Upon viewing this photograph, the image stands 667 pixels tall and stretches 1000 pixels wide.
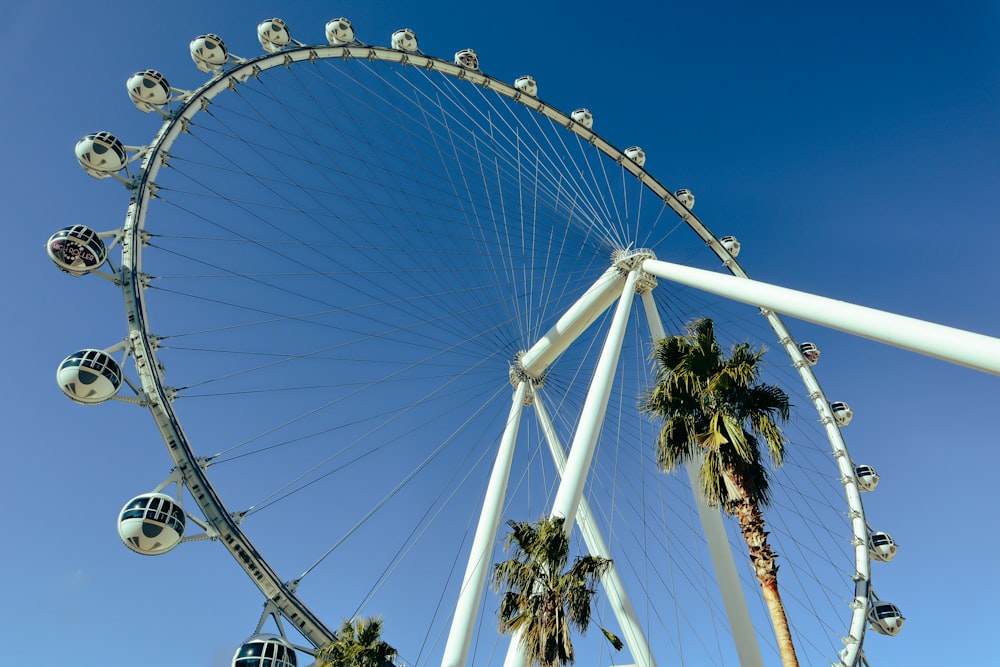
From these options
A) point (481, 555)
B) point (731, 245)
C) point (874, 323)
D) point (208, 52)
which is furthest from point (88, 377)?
point (731, 245)

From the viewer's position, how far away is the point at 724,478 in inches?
510

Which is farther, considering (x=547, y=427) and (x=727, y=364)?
(x=547, y=427)

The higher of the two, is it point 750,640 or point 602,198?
point 602,198

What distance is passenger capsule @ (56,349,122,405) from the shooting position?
56.9ft

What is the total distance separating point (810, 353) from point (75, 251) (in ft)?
116

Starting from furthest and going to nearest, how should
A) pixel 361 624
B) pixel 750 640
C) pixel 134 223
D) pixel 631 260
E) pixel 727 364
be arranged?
pixel 631 260, pixel 134 223, pixel 361 624, pixel 750 640, pixel 727 364

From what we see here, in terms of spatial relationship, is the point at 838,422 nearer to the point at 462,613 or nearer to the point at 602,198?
the point at 602,198

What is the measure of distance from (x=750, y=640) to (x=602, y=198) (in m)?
17.0

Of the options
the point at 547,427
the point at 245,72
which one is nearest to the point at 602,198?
the point at 547,427

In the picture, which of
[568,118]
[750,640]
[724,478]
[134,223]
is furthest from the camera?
[568,118]

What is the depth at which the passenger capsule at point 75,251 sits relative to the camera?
63.4 feet

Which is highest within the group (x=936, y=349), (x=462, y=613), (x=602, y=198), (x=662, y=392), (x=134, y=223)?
(x=602, y=198)

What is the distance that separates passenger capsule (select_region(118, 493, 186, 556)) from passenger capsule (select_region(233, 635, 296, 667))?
3.32 m

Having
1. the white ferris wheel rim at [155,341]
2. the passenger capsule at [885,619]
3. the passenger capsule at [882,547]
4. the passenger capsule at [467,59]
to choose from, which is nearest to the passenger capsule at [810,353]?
the white ferris wheel rim at [155,341]
